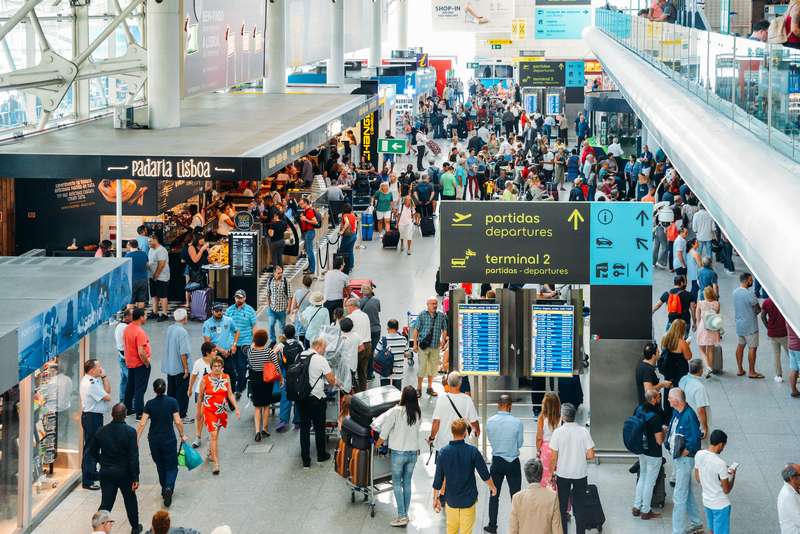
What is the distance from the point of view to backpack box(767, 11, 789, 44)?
5.62 m

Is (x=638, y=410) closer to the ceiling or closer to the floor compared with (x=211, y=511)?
closer to the ceiling

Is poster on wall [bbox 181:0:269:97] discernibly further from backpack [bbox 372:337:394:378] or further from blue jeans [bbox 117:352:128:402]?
backpack [bbox 372:337:394:378]

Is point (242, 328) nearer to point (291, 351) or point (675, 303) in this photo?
point (291, 351)

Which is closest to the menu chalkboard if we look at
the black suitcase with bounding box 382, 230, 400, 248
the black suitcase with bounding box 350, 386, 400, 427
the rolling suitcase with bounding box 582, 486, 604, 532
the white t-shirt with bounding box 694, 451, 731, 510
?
the black suitcase with bounding box 382, 230, 400, 248

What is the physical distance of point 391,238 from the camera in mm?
20938

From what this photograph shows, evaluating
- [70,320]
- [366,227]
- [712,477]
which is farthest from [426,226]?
[712,477]

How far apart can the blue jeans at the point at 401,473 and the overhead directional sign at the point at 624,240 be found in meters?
2.84

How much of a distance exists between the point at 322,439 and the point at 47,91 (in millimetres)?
8898

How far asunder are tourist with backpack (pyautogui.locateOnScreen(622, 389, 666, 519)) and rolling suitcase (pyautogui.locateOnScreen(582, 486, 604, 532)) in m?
0.60

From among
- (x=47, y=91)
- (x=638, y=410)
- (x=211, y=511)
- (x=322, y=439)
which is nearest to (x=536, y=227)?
(x=638, y=410)

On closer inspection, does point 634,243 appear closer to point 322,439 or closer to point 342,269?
point 322,439

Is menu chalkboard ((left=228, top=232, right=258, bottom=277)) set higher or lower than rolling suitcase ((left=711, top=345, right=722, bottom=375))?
higher

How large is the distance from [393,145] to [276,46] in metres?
5.01

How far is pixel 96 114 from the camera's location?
20109 mm
